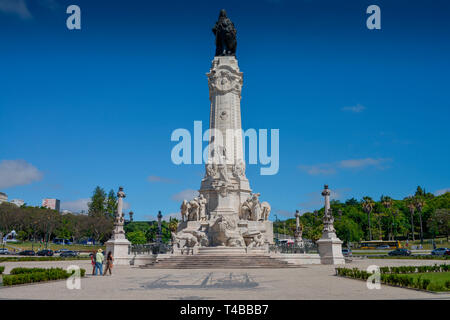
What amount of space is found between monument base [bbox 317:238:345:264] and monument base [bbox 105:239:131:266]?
1840 cm

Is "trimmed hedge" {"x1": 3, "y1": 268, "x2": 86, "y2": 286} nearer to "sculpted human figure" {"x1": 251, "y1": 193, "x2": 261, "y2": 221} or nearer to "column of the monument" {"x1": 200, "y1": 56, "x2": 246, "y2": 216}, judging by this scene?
"column of the monument" {"x1": 200, "y1": 56, "x2": 246, "y2": 216}

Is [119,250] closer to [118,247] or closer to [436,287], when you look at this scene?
[118,247]

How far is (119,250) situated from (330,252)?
19.8 m

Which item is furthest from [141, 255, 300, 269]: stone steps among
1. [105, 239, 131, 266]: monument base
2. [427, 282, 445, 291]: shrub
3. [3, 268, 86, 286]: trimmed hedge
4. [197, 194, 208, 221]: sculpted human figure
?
[427, 282, 445, 291]: shrub

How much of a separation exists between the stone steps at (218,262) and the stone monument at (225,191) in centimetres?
198

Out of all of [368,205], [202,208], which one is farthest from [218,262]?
[368,205]

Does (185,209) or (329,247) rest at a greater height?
(185,209)

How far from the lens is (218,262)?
2934 centimetres

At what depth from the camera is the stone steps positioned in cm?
2878

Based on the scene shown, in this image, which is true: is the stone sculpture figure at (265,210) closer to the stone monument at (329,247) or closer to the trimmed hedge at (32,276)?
the stone monument at (329,247)
